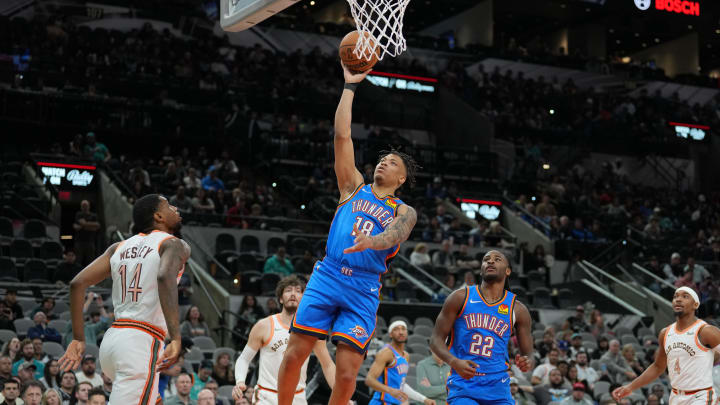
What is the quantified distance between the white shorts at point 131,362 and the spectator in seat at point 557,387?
30.9 ft

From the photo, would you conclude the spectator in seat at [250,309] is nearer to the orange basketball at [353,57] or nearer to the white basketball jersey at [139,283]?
the white basketball jersey at [139,283]

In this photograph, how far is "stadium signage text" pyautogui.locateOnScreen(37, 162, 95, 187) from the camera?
20500 mm

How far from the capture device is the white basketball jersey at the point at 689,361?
909 cm

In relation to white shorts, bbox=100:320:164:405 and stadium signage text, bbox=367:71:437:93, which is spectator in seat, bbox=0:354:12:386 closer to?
white shorts, bbox=100:320:164:405

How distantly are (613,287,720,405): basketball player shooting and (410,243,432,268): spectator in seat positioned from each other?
10.2m

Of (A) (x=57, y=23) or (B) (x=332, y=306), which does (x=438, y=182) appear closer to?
(A) (x=57, y=23)

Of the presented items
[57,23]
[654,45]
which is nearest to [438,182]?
[57,23]

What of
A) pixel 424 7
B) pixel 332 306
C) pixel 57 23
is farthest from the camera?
pixel 424 7

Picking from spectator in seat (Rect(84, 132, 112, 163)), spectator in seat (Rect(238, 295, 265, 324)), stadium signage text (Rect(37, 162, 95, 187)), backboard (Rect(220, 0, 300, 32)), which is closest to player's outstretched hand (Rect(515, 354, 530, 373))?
backboard (Rect(220, 0, 300, 32))

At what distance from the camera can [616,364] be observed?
16.0 m

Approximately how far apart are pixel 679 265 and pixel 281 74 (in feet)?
44.3

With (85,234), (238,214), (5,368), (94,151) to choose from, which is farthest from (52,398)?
(94,151)

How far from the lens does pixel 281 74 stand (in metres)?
28.5

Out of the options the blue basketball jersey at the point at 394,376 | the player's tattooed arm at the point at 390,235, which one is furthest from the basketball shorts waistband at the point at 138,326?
the blue basketball jersey at the point at 394,376
